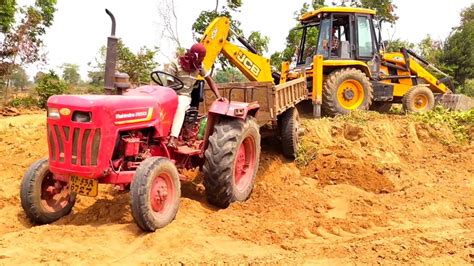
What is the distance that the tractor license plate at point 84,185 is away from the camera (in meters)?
4.71

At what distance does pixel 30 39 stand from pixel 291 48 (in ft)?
35.1

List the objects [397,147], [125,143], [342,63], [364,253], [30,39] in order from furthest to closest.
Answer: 1. [30,39]
2. [342,63]
3. [397,147]
4. [125,143]
5. [364,253]

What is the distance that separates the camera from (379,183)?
720 cm

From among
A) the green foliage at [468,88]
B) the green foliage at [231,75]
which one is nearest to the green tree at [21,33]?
the green foliage at [231,75]

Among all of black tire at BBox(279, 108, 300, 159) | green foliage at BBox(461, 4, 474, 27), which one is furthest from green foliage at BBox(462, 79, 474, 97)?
black tire at BBox(279, 108, 300, 159)

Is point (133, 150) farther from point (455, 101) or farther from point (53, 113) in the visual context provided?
point (455, 101)

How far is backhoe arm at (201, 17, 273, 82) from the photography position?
889 cm

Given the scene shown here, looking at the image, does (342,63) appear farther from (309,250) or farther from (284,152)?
(309,250)

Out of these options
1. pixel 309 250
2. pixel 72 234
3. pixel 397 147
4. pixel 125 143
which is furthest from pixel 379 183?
pixel 72 234

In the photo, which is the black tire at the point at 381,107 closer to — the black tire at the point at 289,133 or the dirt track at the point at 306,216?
the dirt track at the point at 306,216

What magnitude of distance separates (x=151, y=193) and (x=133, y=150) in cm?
56

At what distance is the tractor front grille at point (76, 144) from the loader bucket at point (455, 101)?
10.1m

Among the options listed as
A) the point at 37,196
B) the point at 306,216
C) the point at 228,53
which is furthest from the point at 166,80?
the point at 228,53

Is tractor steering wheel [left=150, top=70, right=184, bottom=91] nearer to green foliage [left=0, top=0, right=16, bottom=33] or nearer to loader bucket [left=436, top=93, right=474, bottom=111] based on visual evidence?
loader bucket [left=436, top=93, right=474, bottom=111]
